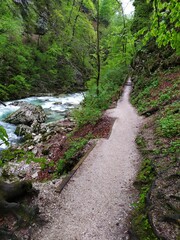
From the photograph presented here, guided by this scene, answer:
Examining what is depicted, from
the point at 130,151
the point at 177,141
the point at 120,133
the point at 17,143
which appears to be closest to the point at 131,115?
the point at 120,133

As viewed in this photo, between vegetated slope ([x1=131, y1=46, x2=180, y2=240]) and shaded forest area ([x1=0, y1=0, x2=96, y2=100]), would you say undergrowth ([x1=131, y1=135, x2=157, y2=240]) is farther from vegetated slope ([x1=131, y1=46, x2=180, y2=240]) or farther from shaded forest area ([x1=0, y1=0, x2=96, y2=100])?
shaded forest area ([x1=0, y1=0, x2=96, y2=100])

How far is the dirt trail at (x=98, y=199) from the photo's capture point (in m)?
4.62

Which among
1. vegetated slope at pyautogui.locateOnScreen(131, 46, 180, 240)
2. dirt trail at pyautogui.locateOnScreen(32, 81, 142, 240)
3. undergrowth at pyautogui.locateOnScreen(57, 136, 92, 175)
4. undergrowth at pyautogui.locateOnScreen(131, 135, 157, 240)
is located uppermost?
vegetated slope at pyautogui.locateOnScreen(131, 46, 180, 240)

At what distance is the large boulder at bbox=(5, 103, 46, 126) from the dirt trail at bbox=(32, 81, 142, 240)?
874cm

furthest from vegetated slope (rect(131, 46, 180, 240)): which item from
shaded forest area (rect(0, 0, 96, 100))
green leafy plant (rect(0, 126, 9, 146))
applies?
shaded forest area (rect(0, 0, 96, 100))

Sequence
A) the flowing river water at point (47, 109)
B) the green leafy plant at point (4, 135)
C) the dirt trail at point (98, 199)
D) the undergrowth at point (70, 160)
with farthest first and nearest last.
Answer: the flowing river water at point (47, 109) → the undergrowth at point (70, 160) → the dirt trail at point (98, 199) → the green leafy plant at point (4, 135)

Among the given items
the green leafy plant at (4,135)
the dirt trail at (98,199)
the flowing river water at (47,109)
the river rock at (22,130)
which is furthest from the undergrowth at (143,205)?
the river rock at (22,130)

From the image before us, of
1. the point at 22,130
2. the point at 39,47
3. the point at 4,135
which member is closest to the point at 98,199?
the point at 4,135

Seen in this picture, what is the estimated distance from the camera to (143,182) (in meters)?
6.06

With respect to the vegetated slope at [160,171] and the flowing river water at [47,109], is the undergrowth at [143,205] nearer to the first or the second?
the vegetated slope at [160,171]

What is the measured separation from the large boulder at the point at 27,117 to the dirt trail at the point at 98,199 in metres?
8.74

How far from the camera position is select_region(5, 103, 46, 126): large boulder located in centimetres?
1602

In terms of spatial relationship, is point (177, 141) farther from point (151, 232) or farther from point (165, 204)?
point (151, 232)

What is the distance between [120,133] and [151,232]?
664 cm
